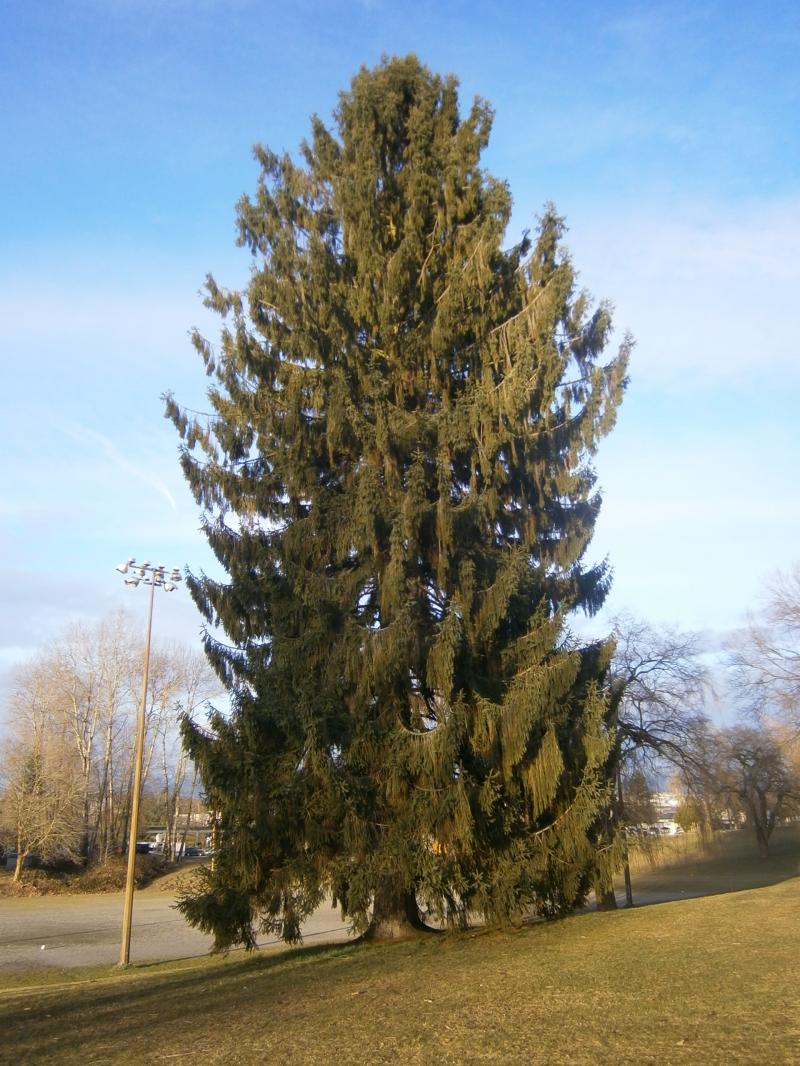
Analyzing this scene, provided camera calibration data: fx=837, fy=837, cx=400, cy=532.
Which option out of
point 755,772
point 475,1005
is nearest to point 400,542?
point 475,1005

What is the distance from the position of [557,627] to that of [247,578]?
5190mm

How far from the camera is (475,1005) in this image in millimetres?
7504

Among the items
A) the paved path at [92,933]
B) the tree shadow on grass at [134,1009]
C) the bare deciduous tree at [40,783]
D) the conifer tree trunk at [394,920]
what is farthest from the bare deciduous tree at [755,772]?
the bare deciduous tree at [40,783]

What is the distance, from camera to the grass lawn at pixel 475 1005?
5941mm

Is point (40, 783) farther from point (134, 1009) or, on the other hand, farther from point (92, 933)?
point (134, 1009)

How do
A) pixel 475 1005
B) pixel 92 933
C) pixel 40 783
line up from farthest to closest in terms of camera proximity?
pixel 40 783 < pixel 92 933 < pixel 475 1005

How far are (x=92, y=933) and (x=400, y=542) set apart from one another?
23498 mm

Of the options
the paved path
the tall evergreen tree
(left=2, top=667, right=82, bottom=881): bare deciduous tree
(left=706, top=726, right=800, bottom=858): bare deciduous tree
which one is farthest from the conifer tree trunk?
(left=2, top=667, right=82, bottom=881): bare deciduous tree

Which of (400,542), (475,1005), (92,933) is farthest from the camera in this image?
(92,933)

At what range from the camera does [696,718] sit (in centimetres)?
Answer: 2214

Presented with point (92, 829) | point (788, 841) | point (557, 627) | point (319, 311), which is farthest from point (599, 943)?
point (92, 829)

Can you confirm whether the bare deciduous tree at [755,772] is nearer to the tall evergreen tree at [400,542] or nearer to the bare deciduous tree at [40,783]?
the tall evergreen tree at [400,542]

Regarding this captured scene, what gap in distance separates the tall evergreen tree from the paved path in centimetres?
440

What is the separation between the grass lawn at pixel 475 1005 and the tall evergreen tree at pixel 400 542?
4.16 ft
